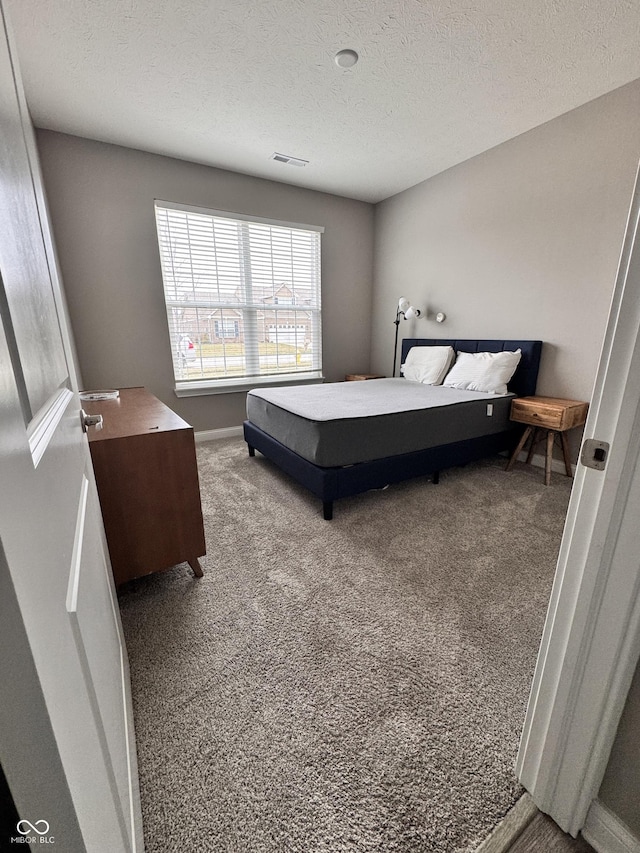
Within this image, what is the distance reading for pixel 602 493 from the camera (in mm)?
653

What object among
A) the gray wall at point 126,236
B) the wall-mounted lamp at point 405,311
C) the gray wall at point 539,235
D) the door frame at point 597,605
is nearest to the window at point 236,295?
the gray wall at point 126,236

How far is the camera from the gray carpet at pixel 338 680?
0.86m

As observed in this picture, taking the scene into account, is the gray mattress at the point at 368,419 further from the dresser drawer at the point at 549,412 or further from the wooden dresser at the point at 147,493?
the wooden dresser at the point at 147,493

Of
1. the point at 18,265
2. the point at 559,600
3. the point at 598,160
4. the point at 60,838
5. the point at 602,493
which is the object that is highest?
the point at 598,160

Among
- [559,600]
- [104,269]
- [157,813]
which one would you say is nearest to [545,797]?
[559,600]

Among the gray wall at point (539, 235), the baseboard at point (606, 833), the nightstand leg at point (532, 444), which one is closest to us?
the baseboard at point (606, 833)

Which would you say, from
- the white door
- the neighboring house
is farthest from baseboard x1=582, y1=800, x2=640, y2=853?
the neighboring house

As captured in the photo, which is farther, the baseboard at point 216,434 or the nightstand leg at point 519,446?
the baseboard at point 216,434

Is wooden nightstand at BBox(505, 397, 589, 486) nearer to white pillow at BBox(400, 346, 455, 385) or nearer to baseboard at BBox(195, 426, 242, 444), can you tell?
white pillow at BBox(400, 346, 455, 385)

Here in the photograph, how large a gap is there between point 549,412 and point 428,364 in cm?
131

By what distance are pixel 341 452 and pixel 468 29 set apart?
235cm

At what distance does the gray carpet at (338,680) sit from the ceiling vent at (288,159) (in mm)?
→ 3158

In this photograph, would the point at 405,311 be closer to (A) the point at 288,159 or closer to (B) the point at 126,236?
(A) the point at 288,159

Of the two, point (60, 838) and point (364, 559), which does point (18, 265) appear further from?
point (364, 559)
